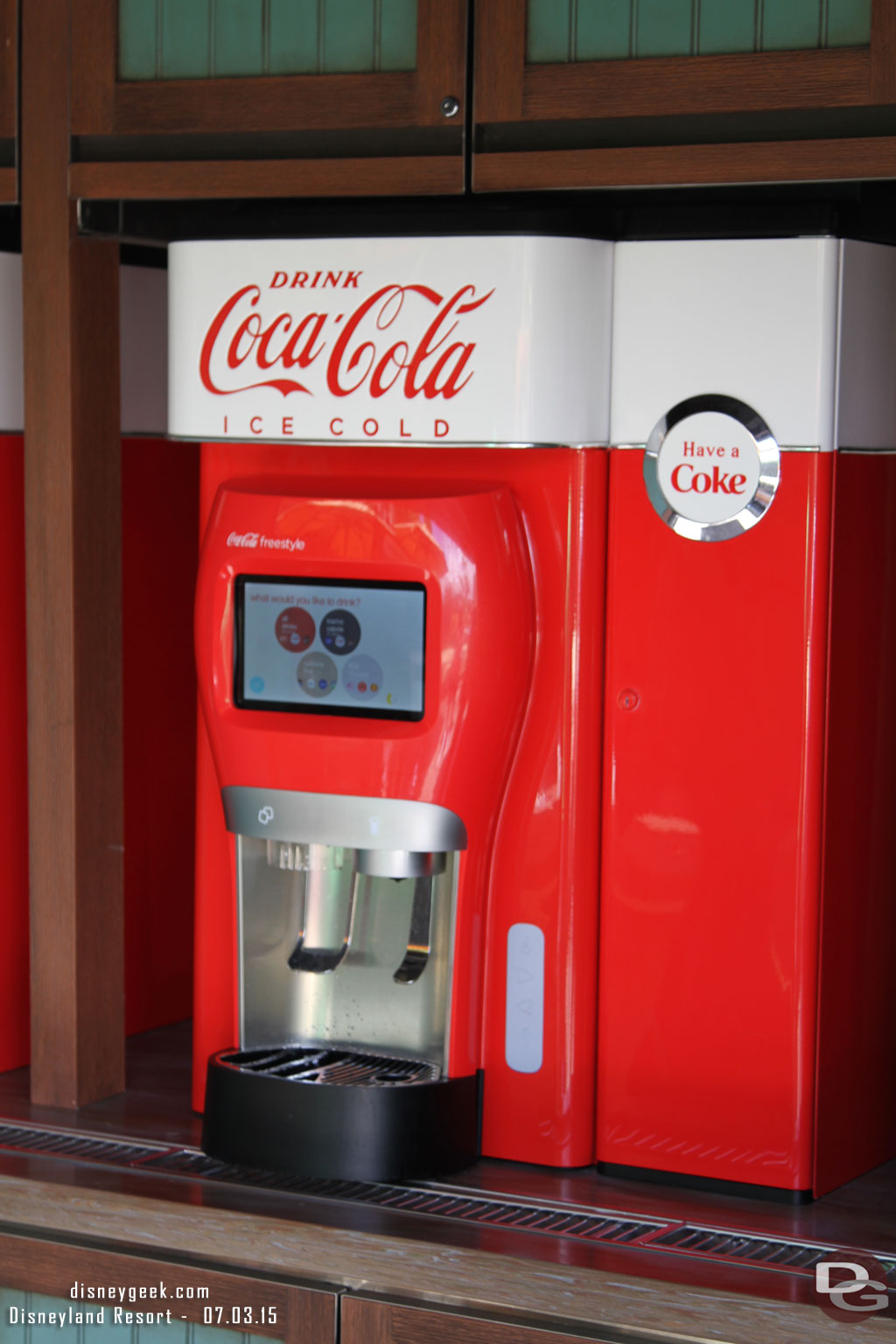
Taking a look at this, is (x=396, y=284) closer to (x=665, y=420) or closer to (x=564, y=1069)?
(x=665, y=420)

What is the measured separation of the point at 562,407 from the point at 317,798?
50 cm

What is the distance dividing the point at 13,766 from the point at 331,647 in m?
0.59

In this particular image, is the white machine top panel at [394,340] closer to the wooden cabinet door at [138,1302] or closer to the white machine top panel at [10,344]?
the white machine top panel at [10,344]

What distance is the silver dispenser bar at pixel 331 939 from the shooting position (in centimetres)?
196

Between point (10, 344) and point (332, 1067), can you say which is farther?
point (10, 344)

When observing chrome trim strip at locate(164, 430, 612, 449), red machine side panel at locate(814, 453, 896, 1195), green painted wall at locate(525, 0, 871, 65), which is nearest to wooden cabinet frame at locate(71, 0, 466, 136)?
green painted wall at locate(525, 0, 871, 65)

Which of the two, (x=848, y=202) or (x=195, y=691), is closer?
(x=848, y=202)

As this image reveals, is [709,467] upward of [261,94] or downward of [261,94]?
downward

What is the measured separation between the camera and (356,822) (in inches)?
74.6

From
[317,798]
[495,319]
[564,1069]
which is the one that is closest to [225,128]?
[495,319]

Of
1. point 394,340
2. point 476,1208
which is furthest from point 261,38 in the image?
point 476,1208

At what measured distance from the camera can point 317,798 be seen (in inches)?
75.4

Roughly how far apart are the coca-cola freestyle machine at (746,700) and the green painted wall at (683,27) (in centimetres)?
20

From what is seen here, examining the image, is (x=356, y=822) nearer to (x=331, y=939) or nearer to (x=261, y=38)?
(x=331, y=939)
